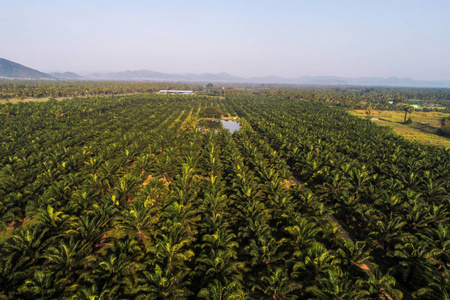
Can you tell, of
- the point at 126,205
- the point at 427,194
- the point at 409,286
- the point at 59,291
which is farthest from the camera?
the point at 427,194

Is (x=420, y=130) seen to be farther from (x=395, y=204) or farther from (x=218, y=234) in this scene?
(x=218, y=234)

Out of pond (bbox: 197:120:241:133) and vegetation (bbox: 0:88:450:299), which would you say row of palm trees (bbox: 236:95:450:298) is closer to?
vegetation (bbox: 0:88:450:299)

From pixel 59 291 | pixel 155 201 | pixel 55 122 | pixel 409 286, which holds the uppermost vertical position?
pixel 55 122

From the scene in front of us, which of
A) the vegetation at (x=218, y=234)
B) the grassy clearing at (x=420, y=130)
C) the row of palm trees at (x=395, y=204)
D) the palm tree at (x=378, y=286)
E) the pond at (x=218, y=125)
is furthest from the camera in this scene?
the pond at (x=218, y=125)

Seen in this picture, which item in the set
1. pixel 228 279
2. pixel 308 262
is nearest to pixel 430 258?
pixel 308 262

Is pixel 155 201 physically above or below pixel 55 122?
below

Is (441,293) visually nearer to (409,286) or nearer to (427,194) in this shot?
(409,286)

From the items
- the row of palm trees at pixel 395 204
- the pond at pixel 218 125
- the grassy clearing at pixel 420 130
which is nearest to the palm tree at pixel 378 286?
the row of palm trees at pixel 395 204

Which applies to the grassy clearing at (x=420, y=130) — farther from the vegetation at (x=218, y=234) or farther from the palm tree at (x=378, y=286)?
the palm tree at (x=378, y=286)

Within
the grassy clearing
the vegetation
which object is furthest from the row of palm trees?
the grassy clearing
